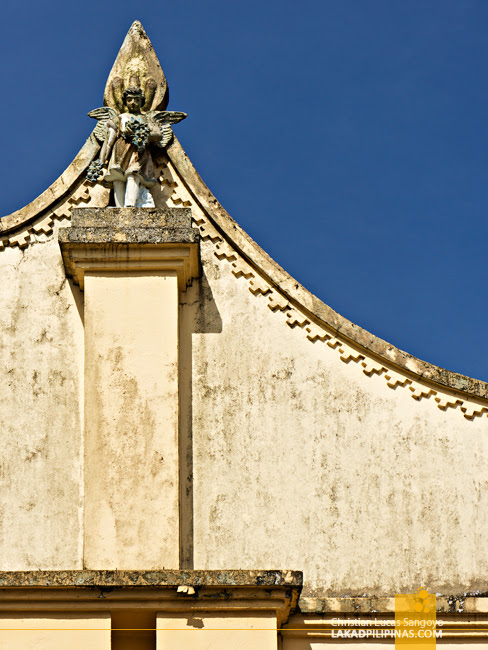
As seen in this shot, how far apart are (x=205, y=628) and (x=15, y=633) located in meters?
1.41

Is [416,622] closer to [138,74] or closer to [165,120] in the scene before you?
[165,120]

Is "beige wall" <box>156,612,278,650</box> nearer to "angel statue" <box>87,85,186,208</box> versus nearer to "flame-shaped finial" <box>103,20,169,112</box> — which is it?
"angel statue" <box>87,85,186,208</box>

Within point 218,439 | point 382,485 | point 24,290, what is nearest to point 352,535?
point 382,485

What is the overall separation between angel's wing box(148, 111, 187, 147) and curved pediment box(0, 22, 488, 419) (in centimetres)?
8

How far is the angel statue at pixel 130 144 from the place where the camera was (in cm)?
1185

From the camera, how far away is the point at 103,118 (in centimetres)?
1215

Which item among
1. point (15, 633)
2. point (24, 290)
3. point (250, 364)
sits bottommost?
point (15, 633)

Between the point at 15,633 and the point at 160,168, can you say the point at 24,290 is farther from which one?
the point at 15,633

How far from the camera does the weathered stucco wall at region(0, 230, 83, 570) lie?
10906 mm

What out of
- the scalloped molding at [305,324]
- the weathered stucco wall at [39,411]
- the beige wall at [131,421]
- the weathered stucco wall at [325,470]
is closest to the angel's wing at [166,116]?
the scalloped molding at [305,324]

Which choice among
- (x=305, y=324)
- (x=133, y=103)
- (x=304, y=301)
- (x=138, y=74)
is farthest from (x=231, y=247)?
(x=138, y=74)

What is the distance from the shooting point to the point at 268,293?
38.5ft

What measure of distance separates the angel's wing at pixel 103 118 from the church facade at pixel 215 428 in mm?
192

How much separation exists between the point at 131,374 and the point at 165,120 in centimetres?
261
